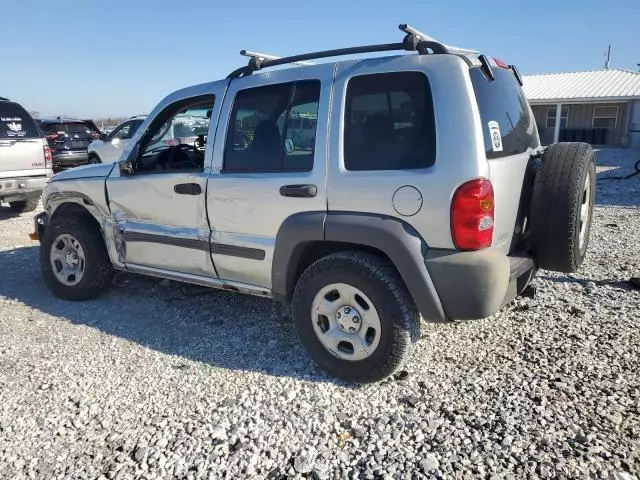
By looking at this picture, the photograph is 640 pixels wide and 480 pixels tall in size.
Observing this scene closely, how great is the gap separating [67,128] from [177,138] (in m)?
12.2

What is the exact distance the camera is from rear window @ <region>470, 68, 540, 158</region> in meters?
2.80

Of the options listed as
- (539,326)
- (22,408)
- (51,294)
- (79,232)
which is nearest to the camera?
(22,408)

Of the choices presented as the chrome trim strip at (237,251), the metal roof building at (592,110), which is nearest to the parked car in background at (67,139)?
the chrome trim strip at (237,251)

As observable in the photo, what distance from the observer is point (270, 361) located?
3457mm

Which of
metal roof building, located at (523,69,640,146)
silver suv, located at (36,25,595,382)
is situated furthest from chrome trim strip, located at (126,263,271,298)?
metal roof building, located at (523,69,640,146)

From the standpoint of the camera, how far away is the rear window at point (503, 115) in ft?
9.20

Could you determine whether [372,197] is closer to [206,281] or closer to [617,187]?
[206,281]

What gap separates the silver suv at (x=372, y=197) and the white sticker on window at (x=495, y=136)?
0.5 inches

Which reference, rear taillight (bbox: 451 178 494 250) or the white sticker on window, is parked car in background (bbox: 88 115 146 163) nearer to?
the white sticker on window

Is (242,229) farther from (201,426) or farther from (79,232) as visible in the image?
(79,232)

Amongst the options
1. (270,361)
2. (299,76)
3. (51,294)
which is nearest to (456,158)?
(299,76)

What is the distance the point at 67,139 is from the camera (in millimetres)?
14445

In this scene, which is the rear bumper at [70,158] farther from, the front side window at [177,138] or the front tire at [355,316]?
→ the front tire at [355,316]

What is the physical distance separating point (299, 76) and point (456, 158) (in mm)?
1265
